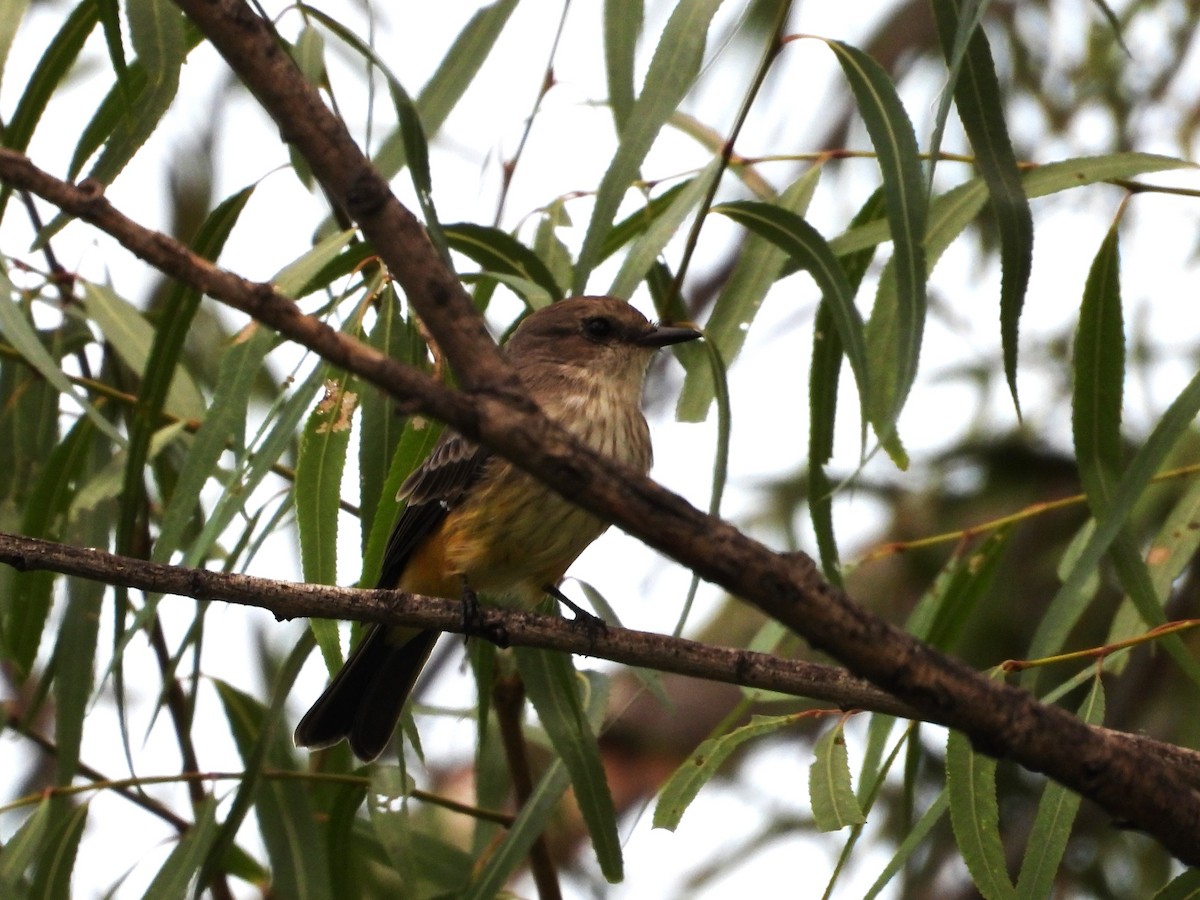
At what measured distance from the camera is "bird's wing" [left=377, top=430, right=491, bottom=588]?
3414 millimetres

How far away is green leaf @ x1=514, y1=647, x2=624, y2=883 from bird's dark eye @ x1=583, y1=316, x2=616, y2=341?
43.1 inches

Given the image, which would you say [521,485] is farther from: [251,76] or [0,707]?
[251,76]

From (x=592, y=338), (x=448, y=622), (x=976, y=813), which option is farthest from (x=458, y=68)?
(x=976, y=813)

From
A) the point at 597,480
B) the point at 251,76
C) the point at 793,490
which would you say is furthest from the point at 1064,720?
the point at 793,490

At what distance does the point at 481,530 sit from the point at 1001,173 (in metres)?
1.39

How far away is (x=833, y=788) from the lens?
2553 millimetres

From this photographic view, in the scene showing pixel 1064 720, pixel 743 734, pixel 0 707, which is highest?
pixel 0 707

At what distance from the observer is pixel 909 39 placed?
18.5 ft

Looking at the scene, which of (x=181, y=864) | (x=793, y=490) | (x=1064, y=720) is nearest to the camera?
(x=1064, y=720)

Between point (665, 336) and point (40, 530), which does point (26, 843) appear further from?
point (665, 336)

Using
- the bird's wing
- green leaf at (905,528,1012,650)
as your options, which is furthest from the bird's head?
green leaf at (905,528,1012,650)

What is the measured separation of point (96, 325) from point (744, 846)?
2.88 metres

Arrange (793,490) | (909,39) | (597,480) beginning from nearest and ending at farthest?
(597,480) → (793,490) → (909,39)

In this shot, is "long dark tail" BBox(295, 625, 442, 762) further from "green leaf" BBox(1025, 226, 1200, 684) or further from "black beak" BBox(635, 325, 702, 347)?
"green leaf" BBox(1025, 226, 1200, 684)
